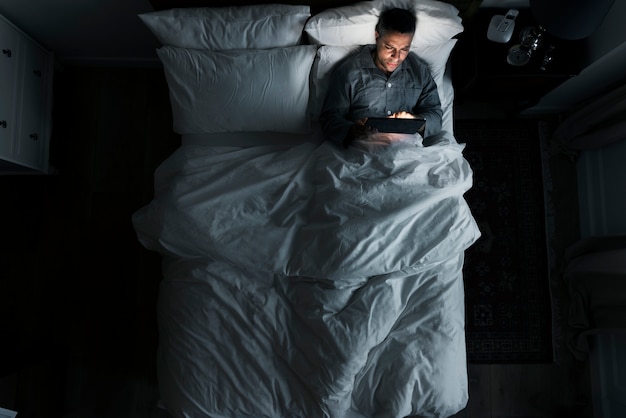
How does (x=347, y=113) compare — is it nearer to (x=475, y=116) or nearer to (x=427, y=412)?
(x=475, y=116)

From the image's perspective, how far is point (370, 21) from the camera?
162cm

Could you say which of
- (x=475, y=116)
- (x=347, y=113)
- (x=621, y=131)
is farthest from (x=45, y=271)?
(x=621, y=131)

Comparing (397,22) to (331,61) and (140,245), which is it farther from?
(140,245)

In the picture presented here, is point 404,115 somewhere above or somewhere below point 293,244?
above

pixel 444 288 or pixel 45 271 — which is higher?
pixel 444 288

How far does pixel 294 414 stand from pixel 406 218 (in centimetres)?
76

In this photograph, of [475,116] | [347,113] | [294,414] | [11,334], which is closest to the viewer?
[294,414]

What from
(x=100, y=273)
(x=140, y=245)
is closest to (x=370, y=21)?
(x=140, y=245)

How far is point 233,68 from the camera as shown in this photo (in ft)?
5.24

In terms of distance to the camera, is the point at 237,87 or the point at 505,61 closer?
the point at 237,87

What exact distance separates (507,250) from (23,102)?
229cm

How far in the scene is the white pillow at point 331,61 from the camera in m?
1.70

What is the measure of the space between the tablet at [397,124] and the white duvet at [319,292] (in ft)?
0.24

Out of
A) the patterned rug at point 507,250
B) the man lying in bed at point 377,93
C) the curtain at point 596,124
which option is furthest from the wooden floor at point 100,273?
the man lying in bed at point 377,93
